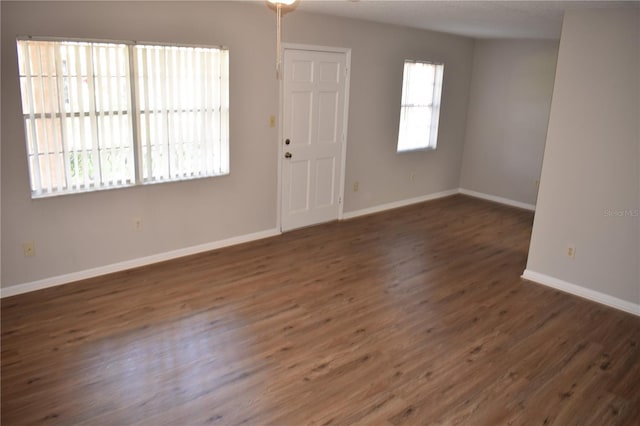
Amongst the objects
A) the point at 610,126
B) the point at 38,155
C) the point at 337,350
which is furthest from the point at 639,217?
the point at 38,155

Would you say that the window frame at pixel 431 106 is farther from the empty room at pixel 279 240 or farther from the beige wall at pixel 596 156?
the beige wall at pixel 596 156

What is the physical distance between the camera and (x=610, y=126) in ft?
12.7

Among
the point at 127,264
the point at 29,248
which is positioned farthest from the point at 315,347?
the point at 29,248

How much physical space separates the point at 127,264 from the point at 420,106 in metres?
4.39

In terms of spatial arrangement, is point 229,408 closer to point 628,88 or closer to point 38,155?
point 38,155

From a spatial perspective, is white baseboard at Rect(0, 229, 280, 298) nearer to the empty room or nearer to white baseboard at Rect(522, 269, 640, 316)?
the empty room

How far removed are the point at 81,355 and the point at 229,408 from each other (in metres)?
1.10

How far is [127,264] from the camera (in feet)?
14.0

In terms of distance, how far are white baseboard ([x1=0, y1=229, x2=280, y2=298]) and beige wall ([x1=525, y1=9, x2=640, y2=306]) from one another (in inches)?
114

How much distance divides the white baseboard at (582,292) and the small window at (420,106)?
2690mm

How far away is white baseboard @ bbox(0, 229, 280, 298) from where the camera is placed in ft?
12.3

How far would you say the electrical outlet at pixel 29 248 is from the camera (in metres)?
3.69

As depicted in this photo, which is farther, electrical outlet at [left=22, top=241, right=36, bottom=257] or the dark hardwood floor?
electrical outlet at [left=22, top=241, right=36, bottom=257]

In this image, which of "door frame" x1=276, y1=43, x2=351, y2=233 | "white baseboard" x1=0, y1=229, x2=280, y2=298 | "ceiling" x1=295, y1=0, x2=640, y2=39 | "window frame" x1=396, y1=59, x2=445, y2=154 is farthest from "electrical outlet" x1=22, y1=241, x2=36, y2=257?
"window frame" x1=396, y1=59, x2=445, y2=154
